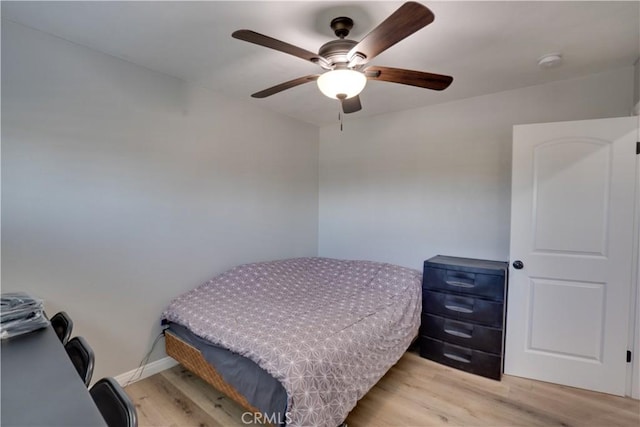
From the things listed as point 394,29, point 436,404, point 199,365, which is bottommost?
point 436,404

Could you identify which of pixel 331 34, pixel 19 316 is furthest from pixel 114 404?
pixel 331 34

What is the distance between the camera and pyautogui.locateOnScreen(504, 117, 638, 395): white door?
2074mm

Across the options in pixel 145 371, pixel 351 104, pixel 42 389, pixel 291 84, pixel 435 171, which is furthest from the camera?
pixel 435 171

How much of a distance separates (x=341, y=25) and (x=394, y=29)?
21.2 inches

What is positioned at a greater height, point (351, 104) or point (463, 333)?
point (351, 104)

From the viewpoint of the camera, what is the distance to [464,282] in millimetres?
2461

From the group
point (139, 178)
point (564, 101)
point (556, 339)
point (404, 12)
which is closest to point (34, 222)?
point (139, 178)

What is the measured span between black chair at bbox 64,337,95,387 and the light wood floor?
33.1 inches

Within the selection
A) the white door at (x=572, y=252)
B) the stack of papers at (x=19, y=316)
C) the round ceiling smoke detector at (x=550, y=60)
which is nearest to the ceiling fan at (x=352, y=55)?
the round ceiling smoke detector at (x=550, y=60)

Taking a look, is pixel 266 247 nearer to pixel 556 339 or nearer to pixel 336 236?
→ pixel 336 236

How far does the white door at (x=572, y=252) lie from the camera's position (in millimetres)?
2074

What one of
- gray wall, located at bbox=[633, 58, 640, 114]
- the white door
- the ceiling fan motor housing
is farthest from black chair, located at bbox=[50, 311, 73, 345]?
gray wall, located at bbox=[633, 58, 640, 114]

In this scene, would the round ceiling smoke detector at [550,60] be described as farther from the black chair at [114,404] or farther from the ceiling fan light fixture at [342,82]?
the black chair at [114,404]

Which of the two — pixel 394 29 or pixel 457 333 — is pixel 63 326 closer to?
pixel 394 29
